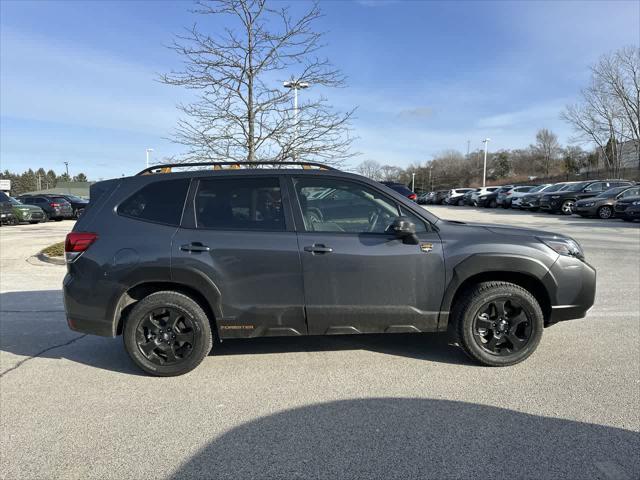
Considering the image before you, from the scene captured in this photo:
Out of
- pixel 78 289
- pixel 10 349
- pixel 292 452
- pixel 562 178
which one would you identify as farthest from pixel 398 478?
pixel 562 178

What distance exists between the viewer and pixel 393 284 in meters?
3.68

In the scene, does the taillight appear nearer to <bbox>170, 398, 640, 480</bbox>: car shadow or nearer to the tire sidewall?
<bbox>170, 398, 640, 480</bbox>: car shadow

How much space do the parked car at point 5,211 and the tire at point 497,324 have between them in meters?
24.9

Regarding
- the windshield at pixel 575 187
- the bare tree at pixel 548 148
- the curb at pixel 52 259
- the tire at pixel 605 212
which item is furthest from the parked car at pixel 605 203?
the bare tree at pixel 548 148

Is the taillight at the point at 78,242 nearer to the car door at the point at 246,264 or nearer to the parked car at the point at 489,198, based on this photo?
the car door at the point at 246,264

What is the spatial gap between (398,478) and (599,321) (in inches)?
160

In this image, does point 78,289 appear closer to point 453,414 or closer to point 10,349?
point 10,349

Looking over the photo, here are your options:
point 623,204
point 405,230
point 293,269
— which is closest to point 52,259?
point 293,269

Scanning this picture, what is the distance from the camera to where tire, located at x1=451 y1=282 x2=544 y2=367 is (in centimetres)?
373

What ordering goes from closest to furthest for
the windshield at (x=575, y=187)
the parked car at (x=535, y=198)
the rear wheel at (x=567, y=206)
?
the rear wheel at (x=567, y=206) < the windshield at (x=575, y=187) < the parked car at (x=535, y=198)

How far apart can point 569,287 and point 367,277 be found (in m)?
1.85

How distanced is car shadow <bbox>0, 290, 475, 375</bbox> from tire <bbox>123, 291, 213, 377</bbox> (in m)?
0.35

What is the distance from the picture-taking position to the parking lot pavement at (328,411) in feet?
8.27

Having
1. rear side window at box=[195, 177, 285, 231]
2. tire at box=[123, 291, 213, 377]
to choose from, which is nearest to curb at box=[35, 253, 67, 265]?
tire at box=[123, 291, 213, 377]
